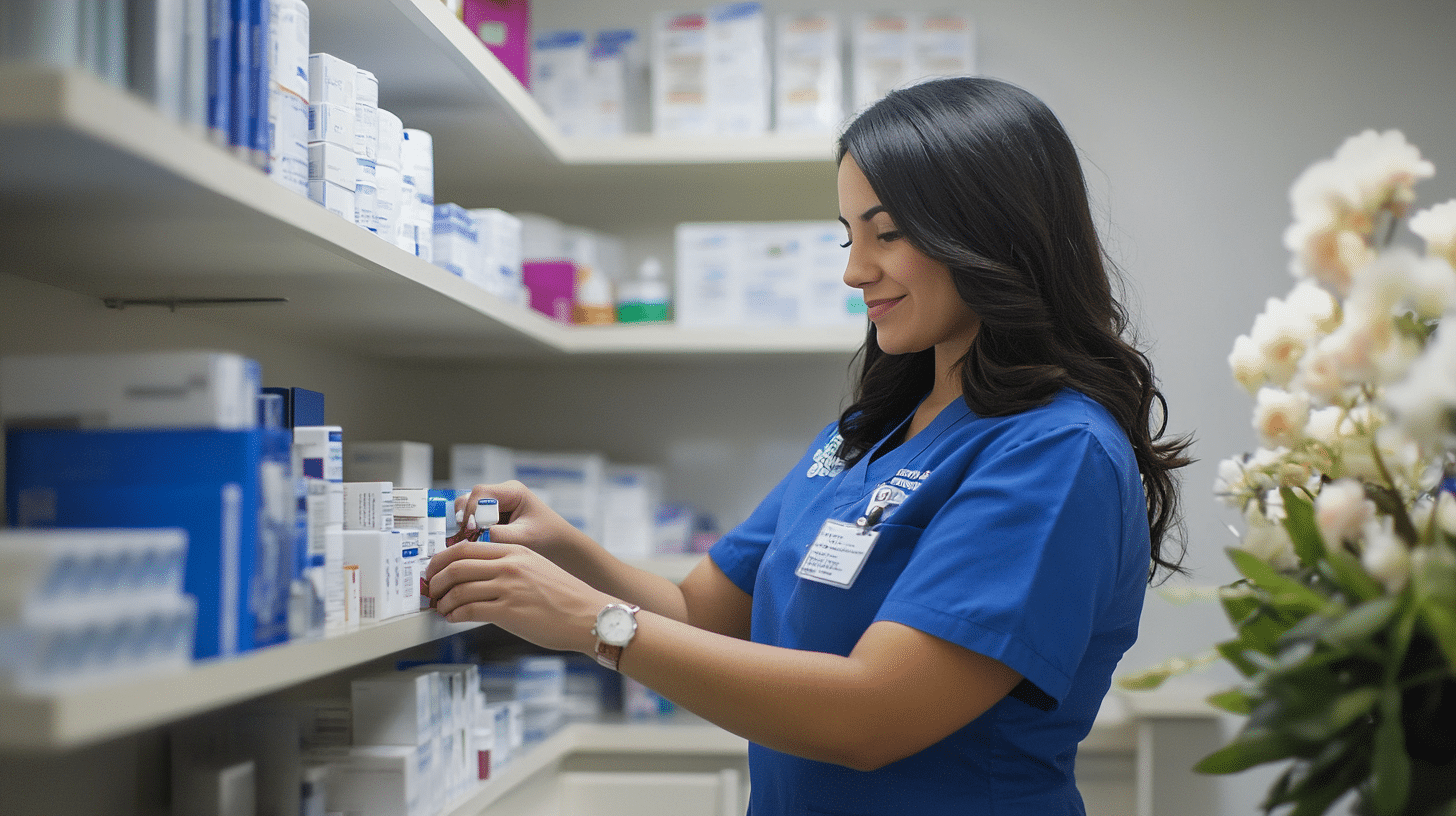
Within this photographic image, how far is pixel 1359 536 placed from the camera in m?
0.73

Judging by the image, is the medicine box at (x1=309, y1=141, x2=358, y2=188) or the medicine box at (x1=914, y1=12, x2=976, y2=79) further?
the medicine box at (x1=914, y1=12, x2=976, y2=79)

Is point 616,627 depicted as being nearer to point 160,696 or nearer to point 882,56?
point 160,696

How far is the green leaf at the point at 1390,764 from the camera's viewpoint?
0.65 meters

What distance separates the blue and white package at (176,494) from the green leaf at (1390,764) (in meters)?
0.84

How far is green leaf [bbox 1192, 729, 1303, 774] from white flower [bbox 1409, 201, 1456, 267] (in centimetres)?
36

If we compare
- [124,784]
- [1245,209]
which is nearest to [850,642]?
[124,784]

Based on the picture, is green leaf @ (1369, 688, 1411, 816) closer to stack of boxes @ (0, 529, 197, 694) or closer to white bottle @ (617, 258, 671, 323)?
stack of boxes @ (0, 529, 197, 694)

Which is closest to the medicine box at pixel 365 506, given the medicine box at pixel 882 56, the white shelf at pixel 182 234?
the white shelf at pixel 182 234

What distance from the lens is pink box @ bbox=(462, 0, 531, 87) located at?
2.09 metres

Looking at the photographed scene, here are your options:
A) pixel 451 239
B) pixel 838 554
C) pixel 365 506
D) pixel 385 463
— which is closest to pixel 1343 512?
pixel 838 554

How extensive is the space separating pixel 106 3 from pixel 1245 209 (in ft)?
8.29

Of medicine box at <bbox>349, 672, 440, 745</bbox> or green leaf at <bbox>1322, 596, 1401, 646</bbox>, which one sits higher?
green leaf at <bbox>1322, 596, 1401, 646</bbox>

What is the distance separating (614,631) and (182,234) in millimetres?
600

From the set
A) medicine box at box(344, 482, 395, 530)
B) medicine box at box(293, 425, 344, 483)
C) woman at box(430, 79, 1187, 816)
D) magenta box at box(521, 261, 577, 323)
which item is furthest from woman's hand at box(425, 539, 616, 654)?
magenta box at box(521, 261, 577, 323)
